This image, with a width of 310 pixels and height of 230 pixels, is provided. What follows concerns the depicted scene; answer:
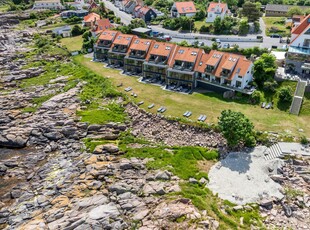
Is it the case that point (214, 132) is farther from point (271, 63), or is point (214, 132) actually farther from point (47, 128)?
point (47, 128)

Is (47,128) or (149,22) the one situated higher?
(149,22)

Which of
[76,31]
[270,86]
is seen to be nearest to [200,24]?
[76,31]

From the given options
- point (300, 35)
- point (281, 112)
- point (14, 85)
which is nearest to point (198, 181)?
point (281, 112)

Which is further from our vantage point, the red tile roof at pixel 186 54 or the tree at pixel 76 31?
the tree at pixel 76 31

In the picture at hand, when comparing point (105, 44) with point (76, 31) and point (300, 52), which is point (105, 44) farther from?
point (300, 52)

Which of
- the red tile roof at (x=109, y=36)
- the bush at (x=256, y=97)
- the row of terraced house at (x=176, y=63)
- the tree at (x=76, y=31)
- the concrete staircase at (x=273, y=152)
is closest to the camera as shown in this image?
the concrete staircase at (x=273, y=152)

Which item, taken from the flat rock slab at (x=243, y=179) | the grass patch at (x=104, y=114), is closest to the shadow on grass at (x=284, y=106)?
the flat rock slab at (x=243, y=179)

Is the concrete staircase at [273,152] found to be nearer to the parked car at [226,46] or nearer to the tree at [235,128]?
the tree at [235,128]
